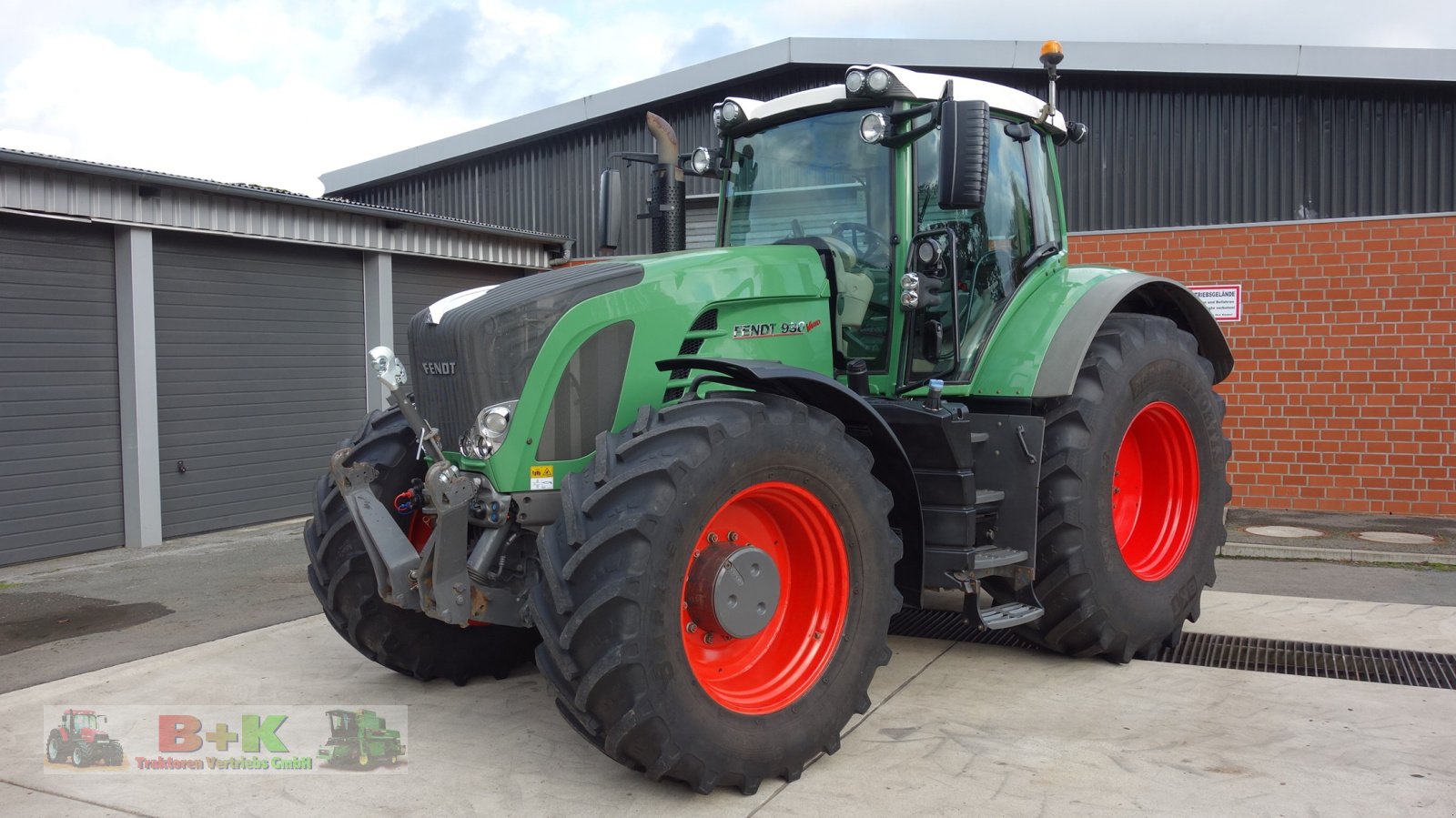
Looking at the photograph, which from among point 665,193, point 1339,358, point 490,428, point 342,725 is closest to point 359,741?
point 342,725

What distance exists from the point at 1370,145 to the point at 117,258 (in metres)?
12.1

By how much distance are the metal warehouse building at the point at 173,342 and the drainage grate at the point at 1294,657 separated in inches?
272

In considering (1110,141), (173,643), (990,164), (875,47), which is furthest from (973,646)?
(875,47)

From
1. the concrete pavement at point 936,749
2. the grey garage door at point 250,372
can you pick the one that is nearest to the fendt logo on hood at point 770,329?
the concrete pavement at point 936,749

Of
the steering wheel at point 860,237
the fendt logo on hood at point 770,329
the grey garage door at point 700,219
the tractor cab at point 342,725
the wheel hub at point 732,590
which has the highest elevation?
the grey garage door at point 700,219

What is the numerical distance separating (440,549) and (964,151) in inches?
95.9

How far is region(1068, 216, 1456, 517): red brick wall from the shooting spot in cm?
901

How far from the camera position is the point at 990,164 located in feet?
17.0

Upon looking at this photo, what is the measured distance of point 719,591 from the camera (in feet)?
11.9

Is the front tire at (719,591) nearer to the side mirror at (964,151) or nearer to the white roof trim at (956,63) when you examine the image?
the side mirror at (964,151)

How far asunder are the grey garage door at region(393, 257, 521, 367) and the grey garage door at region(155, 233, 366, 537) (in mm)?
464

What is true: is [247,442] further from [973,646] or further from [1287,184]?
[1287,184]

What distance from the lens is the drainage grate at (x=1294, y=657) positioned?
16.3ft

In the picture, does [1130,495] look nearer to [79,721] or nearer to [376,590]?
[376,590]
